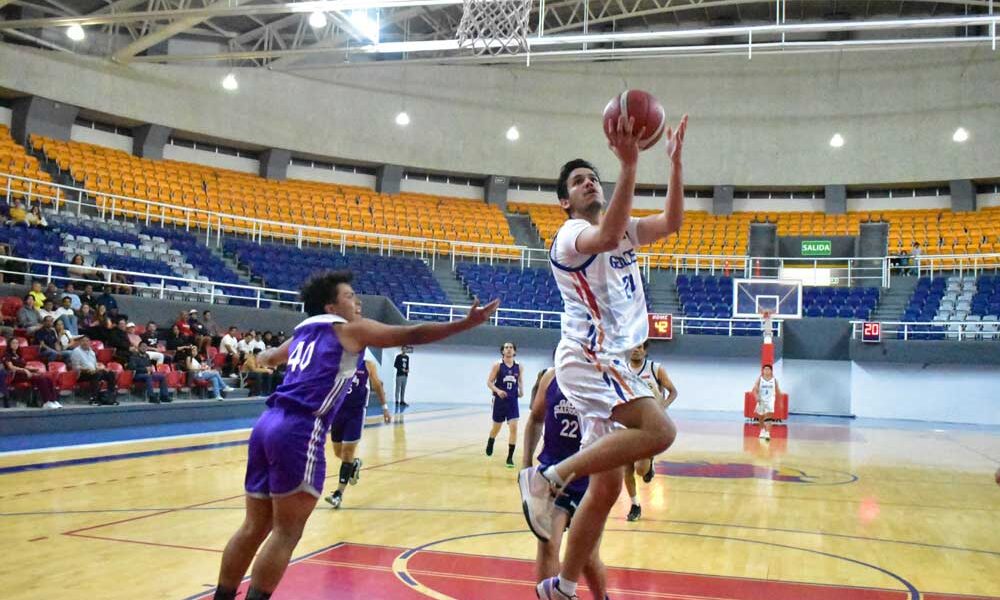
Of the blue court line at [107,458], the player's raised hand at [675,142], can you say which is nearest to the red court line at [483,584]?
the player's raised hand at [675,142]

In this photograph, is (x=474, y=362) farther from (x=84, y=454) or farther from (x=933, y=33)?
(x=933, y=33)

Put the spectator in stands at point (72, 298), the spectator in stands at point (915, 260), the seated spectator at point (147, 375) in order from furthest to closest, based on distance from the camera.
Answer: the spectator in stands at point (915, 260) < the spectator in stands at point (72, 298) < the seated spectator at point (147, 375)

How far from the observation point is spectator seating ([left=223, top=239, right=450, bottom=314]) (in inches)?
945

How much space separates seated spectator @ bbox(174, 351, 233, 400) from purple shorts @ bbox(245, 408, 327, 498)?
1300 cm

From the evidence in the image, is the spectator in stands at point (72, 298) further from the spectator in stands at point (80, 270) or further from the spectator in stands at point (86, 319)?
the spectator in stands at point (80, 270)

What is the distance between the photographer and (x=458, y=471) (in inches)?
428

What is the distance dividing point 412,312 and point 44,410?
13.7 m

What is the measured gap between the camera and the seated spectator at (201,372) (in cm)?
1609

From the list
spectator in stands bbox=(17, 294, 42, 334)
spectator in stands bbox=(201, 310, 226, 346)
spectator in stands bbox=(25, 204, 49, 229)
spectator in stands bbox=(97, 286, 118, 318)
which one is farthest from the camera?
spectator in stands bbox=(25, 204, 49, 229)

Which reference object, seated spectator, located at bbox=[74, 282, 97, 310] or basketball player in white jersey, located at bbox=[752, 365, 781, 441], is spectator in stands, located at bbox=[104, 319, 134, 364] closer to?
seated spectator, located at bbox=[74, 282, 97, 310]

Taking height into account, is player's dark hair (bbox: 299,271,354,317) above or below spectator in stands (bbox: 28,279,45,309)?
below

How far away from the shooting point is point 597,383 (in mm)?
3893

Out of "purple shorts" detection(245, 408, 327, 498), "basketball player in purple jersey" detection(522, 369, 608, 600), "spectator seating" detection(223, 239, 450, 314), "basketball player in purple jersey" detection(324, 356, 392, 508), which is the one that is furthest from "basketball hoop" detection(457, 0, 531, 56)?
"purple shorts" detection(245, 408, 327, 498)

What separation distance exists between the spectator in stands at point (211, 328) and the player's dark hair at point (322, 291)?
46.5 feet
